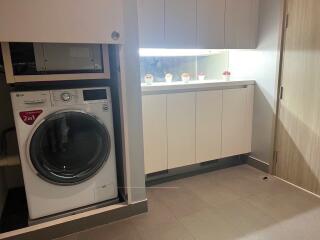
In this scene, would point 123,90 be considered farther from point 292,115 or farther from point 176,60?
point 292,115

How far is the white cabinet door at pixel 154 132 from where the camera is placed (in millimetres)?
2307

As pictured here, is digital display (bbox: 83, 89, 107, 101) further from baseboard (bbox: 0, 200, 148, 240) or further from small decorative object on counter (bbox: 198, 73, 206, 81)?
small decorative object on counter (bbox: 198, 73, 206, 81)

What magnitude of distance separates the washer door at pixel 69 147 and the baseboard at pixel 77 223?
0.28m

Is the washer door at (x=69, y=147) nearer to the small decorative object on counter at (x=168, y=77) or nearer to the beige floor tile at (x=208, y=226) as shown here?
the beige floor tile at (x=208, y=226)

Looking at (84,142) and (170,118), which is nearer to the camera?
(84,142)

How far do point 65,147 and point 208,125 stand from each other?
145cm

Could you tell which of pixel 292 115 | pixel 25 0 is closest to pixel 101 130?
pixel 25 0

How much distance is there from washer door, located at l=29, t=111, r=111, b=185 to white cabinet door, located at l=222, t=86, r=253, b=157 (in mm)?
1414

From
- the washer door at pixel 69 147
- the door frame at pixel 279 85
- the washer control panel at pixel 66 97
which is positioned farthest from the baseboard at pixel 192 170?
the washer control panel at pixel 66 97

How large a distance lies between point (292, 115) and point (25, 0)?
2340mm

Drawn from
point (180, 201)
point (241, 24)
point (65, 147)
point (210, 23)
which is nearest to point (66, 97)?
point (65, 147)

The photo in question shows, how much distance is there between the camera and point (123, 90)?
69.3 inches

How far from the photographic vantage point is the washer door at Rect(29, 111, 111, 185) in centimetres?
167

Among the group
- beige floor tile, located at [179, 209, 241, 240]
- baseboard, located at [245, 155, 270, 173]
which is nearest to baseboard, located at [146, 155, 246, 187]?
baseboard, located at [245, 155, 270, 173]
